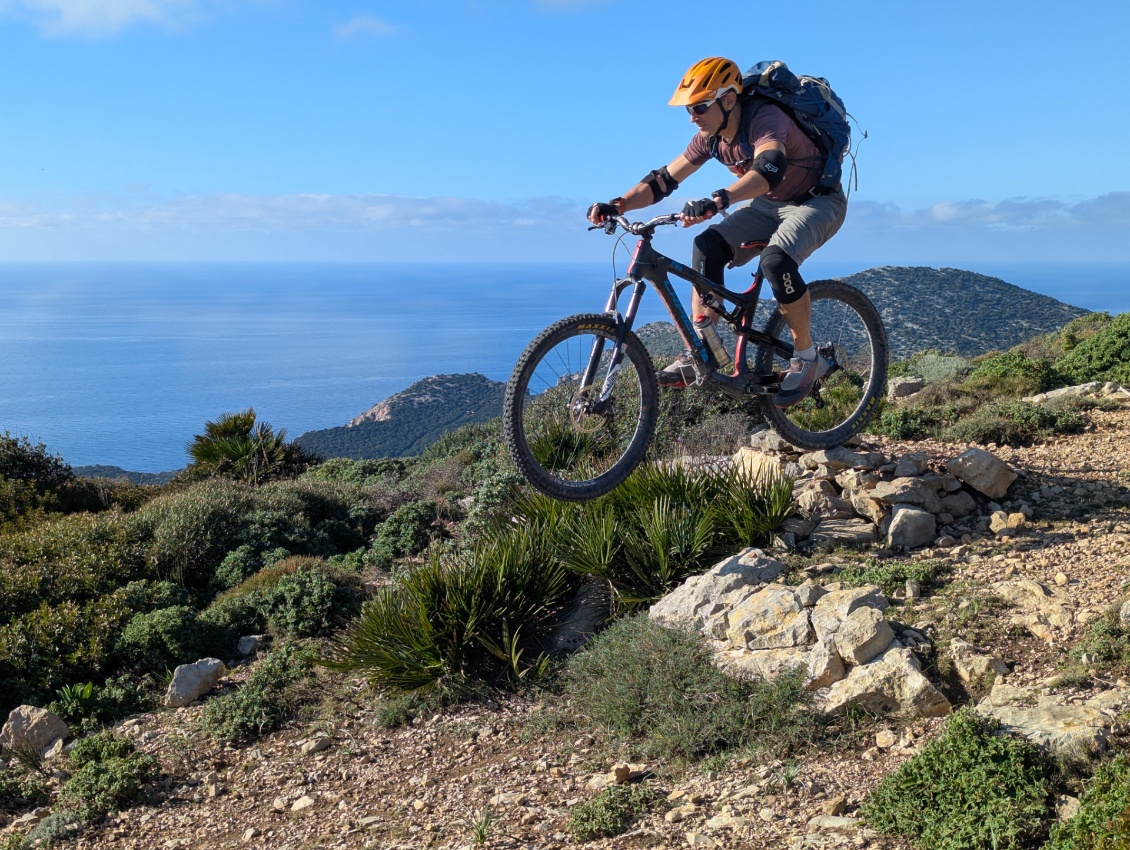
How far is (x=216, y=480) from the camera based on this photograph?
13.8 meters

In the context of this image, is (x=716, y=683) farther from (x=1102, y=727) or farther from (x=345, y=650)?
(x=345, y=650)

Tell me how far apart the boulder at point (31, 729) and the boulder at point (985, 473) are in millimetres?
7891

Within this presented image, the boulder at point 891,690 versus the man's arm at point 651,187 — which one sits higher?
the man's arm at point 651,187

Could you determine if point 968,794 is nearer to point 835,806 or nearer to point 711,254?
point 835,806

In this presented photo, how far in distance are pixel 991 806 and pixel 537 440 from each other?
11.7 feet

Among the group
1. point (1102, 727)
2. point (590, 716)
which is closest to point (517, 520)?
point (590, 716)

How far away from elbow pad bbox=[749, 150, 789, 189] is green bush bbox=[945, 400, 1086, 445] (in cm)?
455

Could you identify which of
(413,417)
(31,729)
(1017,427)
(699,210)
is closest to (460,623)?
(699,210)

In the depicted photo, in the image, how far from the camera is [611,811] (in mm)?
4461

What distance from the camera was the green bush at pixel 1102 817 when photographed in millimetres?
2975

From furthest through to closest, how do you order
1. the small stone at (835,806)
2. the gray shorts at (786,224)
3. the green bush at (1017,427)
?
the green bush at (1017,427) < the gray shorts at (786,224) < the small stone at (835,806)

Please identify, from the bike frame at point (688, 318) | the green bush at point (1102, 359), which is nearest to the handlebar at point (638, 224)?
the bike frame at point (688, 318)

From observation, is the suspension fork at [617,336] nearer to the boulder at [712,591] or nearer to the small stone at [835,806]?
the boulder at [712,591]

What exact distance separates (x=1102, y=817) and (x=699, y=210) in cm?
355
